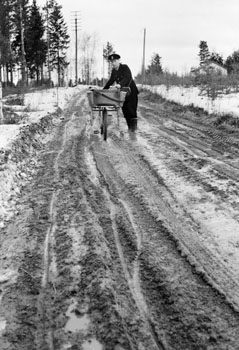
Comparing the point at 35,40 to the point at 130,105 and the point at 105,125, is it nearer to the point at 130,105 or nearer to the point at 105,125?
the point at 130,105

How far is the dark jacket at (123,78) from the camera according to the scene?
8211mm

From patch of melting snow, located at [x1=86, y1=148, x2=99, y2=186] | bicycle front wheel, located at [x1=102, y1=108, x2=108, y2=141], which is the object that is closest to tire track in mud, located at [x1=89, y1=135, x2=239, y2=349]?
patch of melting snow, located at [x1=86, y1=148, x2=99, y2=186]

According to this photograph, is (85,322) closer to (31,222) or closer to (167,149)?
(31,222)

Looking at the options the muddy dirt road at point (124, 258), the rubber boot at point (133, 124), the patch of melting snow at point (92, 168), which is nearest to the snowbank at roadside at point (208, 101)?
the rubber boot at point (133, 124)

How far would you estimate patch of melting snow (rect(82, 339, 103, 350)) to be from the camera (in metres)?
2.12

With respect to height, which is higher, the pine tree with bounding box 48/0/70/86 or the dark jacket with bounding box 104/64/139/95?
the pine tree with bounding box 48/0/70/86

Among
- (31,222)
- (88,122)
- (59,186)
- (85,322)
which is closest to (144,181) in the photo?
(59,186)

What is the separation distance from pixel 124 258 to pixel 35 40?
147 ft

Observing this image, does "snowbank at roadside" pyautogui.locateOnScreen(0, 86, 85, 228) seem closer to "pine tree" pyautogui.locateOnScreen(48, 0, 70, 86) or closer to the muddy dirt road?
the muddy dirt road

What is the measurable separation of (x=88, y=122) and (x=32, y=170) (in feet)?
17.1

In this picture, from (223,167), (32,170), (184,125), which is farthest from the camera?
(184,125)

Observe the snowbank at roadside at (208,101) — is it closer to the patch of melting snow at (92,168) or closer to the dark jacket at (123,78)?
the dark jacket at (123,78)

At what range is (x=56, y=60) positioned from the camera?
180 feet

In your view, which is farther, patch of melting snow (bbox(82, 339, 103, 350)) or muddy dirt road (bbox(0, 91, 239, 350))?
muddy dirt road (bbox(0, 91, 239, 350))
